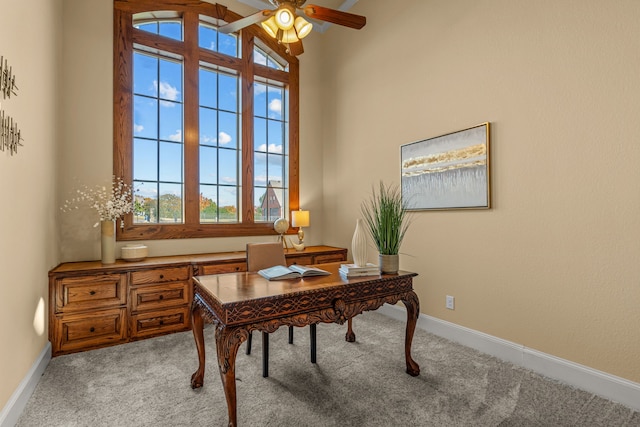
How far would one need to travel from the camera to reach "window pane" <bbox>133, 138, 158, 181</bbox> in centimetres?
348

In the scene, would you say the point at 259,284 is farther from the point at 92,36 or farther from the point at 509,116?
the point at 92,36

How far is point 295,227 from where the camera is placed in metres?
4.34

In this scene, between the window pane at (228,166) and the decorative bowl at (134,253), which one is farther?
the window pane at (228,166)

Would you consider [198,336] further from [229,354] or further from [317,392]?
[317,392]

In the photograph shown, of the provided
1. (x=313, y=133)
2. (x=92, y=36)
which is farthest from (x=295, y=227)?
(x=92, y=36)

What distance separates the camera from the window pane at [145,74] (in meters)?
3.49

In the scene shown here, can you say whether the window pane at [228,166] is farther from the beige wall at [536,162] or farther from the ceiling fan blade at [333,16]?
the ceiling fan blade at [333,16]

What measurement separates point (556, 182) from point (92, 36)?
4.39 metres

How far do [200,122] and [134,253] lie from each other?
5.66 feet

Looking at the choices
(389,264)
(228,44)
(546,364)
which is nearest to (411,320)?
(389,264)

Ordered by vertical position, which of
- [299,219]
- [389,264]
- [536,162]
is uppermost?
[536,162]

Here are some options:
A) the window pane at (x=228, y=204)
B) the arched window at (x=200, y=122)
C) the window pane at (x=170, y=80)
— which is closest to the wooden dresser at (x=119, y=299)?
the arched window at (x=200, y=122)

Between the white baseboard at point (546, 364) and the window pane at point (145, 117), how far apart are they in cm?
363

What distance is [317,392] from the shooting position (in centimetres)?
202
